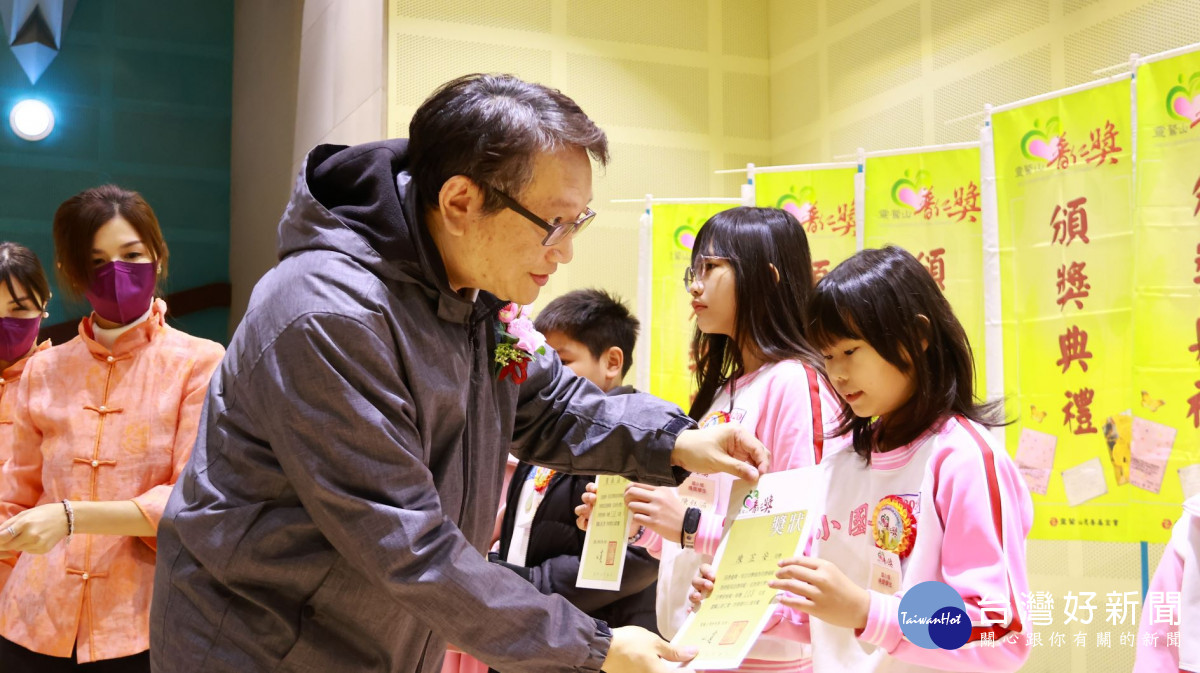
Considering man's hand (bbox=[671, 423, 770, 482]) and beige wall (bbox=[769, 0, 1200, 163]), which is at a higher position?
beige wall (bbox=[769, 0, 1200, 163])

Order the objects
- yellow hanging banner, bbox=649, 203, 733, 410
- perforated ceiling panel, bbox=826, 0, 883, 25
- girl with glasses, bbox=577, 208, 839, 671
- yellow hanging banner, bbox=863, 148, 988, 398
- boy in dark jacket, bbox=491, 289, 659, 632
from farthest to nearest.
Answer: perforated ceiling panel, bbox=826, 0, 883, 25
yellow hanging banner, bbox=649, 203, 733, 410
yellow hanging banner, bbox=863, 148, 988, 398
boy in dark jacket, bbox=491, 289, 659, 632
girl with glasses, bbox=577, 208, 839, 671

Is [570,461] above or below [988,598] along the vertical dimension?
above

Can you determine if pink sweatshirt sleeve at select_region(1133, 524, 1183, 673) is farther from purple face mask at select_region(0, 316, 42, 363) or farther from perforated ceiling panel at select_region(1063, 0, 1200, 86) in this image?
purple face mask at select_region(0, 316, 42, 363)

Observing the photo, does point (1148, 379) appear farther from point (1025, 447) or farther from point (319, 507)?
point (319, 507)

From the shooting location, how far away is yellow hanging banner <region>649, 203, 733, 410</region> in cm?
552

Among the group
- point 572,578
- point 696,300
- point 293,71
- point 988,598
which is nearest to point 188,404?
point 572,578

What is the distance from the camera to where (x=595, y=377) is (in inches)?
150

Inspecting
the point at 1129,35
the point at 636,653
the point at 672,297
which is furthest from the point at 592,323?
the point at 1129,35

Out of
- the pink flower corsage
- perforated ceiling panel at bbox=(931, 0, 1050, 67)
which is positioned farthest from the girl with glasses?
perforated ceiling panel at bbox=(931, 0, 1050, 67)

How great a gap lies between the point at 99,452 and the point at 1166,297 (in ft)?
10.5

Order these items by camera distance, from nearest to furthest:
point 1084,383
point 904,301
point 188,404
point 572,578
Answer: point 904,301
point 188,404
point 572,578
point 1084,383

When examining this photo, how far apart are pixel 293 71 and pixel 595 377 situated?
473cm

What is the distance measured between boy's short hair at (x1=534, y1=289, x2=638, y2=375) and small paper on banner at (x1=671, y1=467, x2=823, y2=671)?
195cm

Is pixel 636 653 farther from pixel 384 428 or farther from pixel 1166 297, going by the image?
pixel 1166 297
